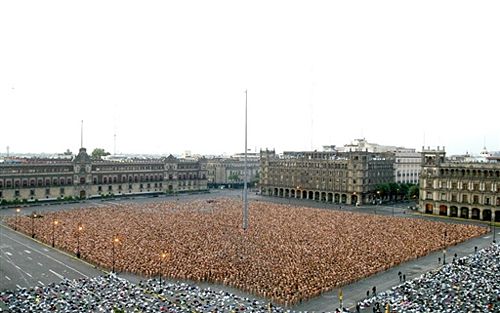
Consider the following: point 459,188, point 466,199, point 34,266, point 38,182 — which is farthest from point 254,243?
point 38,182

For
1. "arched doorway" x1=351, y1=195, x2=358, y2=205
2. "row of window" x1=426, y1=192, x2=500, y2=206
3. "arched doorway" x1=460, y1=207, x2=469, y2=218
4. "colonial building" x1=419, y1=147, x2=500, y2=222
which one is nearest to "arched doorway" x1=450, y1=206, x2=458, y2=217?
"colonial building" x1=419, y1=147, x2=500, y2=222

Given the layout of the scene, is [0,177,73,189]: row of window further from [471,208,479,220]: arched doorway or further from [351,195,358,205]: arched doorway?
[471,208,479,220]: arched doorway

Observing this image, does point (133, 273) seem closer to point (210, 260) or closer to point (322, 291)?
point (210, 260)

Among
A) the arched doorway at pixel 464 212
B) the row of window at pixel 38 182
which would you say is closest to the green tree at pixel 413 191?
the arched doorway at pixel 464 212

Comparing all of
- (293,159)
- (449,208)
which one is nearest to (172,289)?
(449,208)

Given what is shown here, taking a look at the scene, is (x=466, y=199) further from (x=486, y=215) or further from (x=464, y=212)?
(x=486, y=215)

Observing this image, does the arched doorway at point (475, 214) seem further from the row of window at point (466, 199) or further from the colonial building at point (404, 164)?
the colonial building at point (404, 164)
